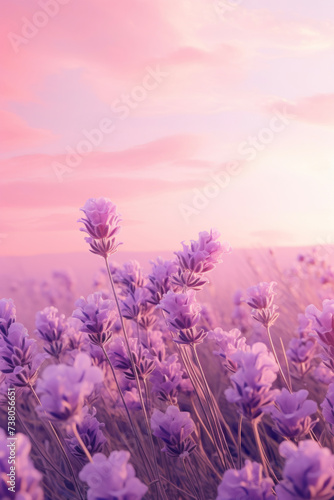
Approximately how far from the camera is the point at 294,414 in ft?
3.18

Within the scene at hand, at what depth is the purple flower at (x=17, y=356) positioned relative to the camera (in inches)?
49.9

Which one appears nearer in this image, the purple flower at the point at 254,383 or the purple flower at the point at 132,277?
the purple flower at the point at 254,383

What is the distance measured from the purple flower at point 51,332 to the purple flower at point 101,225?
0.90 ft

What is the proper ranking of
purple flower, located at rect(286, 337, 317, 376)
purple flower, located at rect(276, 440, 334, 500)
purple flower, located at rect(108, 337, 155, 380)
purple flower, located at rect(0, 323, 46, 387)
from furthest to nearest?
purple flower, located at rect(286, 337, 317, 376) → purple flower, located at rect(108, 337, 155, 380) → purple flower, located at rect(0, 323, 46, 387) → purple flower, located at rect(276, 440, 334, 500)

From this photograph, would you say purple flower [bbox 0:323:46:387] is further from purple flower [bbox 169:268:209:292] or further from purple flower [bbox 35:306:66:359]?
purple flower [bbox 169:268:209:292]

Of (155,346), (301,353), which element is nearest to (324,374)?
(301,353)

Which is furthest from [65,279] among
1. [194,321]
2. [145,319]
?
[194,321]

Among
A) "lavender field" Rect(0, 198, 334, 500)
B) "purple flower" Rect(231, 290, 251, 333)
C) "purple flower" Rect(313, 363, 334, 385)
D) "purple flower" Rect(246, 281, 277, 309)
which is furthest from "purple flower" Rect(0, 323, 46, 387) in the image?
"purple flower" Rect(231, 290, 251, 333)

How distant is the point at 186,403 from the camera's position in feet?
8.00

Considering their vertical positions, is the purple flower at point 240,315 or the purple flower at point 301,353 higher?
the purple flower at point 240,315

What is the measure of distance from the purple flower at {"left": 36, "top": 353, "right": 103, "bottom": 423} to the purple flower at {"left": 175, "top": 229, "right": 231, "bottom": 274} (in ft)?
2.02

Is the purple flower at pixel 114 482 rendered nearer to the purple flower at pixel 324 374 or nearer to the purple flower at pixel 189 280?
the purple flower at pixel 189 280

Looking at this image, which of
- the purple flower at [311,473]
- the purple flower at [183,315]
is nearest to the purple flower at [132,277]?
the purple flower at [183,315]

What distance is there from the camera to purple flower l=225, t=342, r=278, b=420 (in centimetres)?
83
